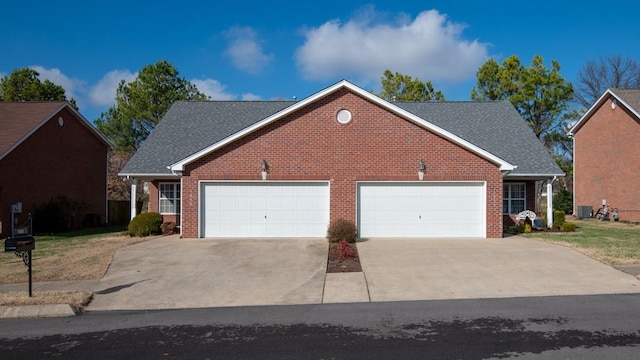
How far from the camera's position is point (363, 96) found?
19.1 meters

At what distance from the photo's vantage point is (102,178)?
30.4 m

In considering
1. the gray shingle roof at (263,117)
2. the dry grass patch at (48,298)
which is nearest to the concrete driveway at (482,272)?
the dry grass patch at (48,298)

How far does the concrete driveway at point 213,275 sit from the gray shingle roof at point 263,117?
591cm

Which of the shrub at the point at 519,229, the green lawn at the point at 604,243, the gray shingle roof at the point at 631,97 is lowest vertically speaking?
the green lawn at the point at 604,243

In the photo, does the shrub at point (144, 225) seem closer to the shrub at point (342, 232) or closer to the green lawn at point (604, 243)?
the shrub at point (342, 232)

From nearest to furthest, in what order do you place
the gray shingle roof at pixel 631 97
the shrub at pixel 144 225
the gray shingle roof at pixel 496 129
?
1. the shrub at pixel 144 225
2. the gray shingle roof at pixel 496 129
3. the gray shingle roof at pixel 631 97

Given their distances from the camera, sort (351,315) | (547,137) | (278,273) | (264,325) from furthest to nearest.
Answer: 1. (547,137)
2. (278,273)
3. (351,315)
4. (264,325)

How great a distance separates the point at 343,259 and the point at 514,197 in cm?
1108

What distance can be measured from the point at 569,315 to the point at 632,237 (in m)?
12.6

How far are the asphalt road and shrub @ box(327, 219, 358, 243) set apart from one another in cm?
737

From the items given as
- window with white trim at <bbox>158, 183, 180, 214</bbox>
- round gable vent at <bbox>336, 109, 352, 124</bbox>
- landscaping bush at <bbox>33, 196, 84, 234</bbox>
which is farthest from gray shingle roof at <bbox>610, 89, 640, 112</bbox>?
landscaping bush at <bbox>33, 196, 84, 234</bbox>

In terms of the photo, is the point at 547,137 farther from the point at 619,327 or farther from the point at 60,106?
the point at 619,327

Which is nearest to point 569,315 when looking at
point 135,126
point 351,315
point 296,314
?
point 351,315

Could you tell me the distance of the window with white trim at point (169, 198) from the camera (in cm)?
2284
